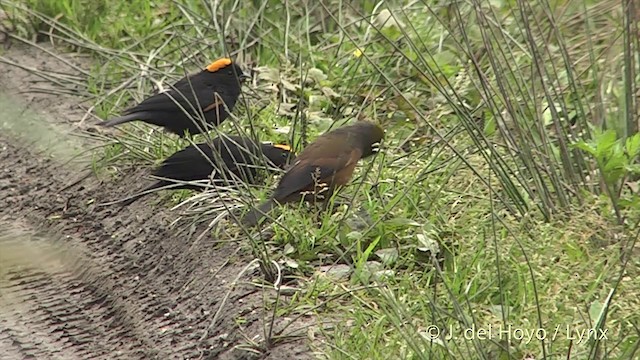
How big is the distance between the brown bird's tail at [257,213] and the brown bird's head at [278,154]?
58cm

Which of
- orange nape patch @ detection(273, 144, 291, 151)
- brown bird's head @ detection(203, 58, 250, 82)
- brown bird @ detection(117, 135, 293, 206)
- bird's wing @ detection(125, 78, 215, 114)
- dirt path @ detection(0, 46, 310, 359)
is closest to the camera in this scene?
dirt path @ detection(0, 46, 310, 359)

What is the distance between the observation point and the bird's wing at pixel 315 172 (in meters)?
5.22

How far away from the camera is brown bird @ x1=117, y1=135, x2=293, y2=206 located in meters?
5.56

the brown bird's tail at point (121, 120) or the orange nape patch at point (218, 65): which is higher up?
the brown bird's tail at point (121, 120)

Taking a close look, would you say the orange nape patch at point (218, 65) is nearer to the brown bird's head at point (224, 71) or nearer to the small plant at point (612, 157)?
the brown bird's head at point (224, 71)

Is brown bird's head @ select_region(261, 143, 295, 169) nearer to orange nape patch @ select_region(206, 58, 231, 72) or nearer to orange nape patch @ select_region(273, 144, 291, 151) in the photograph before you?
orange nape patch @ select_region(273, 144, 291, 151)

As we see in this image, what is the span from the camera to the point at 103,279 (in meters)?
5.48

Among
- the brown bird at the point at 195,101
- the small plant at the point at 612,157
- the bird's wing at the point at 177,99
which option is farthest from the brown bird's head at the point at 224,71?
the small plant at the point at 612,157

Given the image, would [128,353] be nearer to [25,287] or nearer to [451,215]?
[25,287]

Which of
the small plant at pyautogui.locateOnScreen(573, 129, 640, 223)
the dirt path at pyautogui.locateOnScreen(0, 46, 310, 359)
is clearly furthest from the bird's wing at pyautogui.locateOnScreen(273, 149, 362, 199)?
the small plant at pyautogui.locateOnScreen(573, 129, 640, 223)

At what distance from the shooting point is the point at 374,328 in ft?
13.8

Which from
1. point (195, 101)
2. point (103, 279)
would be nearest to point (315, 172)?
point (103, 279)

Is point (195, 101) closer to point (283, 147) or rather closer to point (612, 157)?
point (283, 147)

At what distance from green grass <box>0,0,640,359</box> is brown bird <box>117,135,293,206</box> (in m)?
0.11
